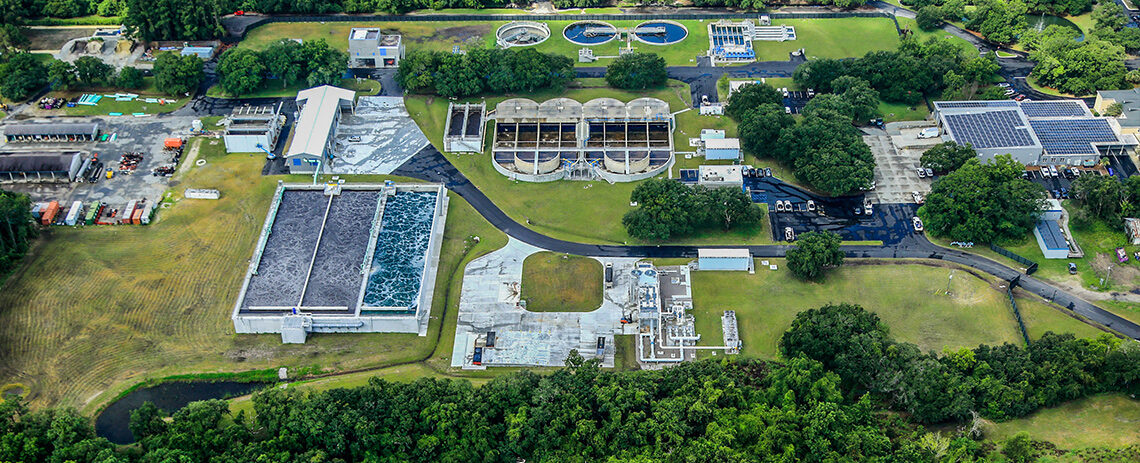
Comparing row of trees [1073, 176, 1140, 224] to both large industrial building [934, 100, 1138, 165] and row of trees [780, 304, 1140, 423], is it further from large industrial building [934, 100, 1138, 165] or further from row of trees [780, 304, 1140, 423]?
row of trees [780, 304, 1140, 423]

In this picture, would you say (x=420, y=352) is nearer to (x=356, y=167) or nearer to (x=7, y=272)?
(x=356, y=167)

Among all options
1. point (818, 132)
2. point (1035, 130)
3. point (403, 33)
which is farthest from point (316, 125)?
point (1035, 130)

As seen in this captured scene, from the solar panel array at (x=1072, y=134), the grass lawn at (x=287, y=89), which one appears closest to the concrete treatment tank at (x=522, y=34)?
the grass lawn at (x=287, y=89)

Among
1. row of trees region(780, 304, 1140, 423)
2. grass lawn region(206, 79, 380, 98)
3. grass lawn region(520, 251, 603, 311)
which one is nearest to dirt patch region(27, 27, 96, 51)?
grass lawn region(206, 79, 380, 98)

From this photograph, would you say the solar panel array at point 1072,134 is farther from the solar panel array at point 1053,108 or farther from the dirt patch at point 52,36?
the dirt patch at point 52,36

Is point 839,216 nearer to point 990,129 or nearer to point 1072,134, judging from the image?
point 990,129

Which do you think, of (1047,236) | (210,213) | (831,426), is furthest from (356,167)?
(1047,236)
